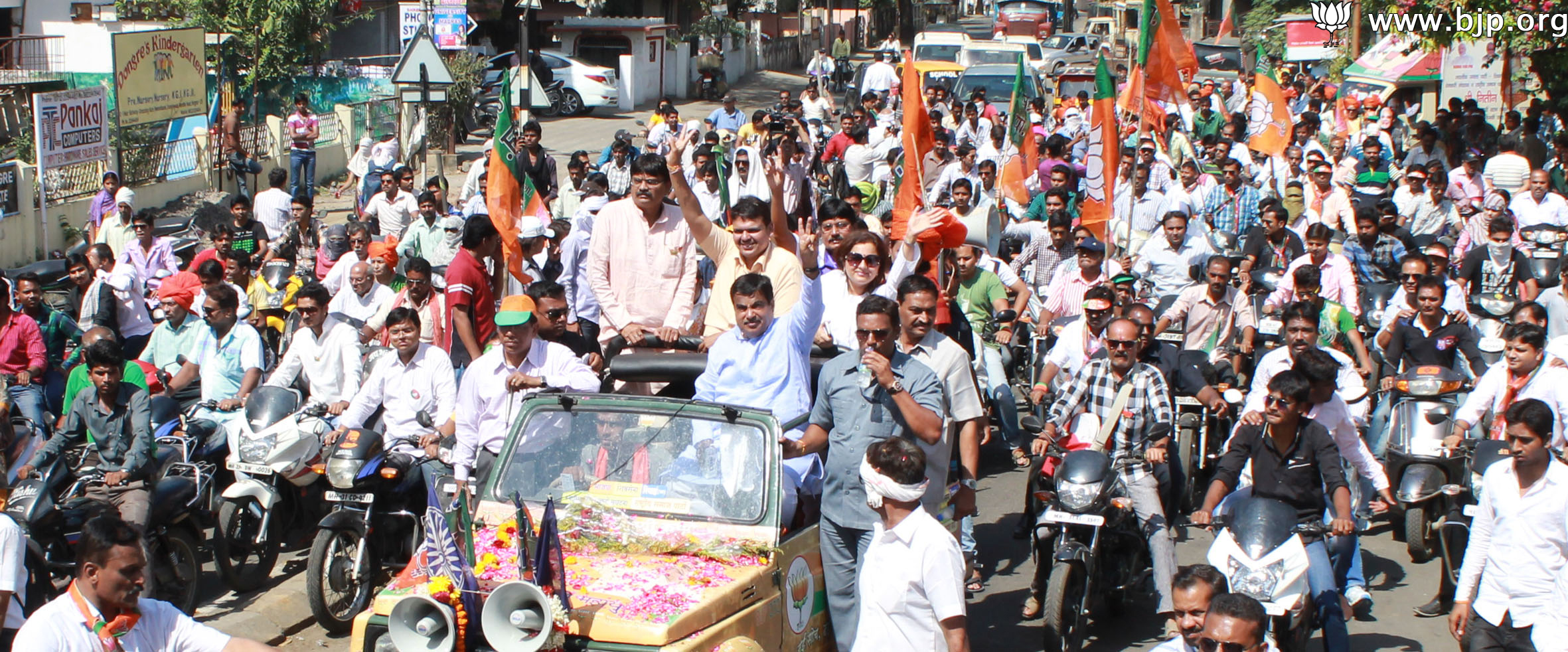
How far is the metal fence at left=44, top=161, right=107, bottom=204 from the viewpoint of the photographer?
17.8m

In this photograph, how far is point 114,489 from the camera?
7488mm

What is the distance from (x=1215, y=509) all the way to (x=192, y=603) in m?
5.30

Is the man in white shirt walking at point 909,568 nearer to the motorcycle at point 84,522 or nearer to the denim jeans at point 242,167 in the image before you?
the motorcycle at point 84,522

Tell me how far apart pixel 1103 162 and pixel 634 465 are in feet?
23.7

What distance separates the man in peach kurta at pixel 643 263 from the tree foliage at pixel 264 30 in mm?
20247

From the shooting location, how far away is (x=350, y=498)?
777cm

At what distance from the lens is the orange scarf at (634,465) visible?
6.02 meters

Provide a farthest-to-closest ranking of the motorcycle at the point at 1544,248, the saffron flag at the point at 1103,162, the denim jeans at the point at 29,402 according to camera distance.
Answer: the saffron flag at the point at 1103,162 < the motorcycle at the point at 1544,248 < the denim jeans at the point at 29,402

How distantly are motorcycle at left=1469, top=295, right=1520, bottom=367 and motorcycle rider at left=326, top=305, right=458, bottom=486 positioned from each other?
7032 millimetres

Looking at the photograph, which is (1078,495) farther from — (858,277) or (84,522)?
(84,522)

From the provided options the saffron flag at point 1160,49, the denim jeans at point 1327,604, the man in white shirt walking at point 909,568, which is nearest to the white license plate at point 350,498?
the man in white shirt walking at point 909,568

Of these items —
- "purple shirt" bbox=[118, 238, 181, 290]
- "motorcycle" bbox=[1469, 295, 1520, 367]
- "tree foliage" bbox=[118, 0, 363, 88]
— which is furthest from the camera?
"tree foliage" bbox=[118, 0, 363, 88]

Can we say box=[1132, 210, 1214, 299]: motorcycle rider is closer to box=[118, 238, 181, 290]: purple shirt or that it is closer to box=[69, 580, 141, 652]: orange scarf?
box=[118, 238, 181, 290]: purple shirt

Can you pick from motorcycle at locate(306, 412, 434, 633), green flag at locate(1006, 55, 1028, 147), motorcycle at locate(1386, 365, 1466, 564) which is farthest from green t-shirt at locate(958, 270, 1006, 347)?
green flag at locate(1006, 55, 1028, 147)
